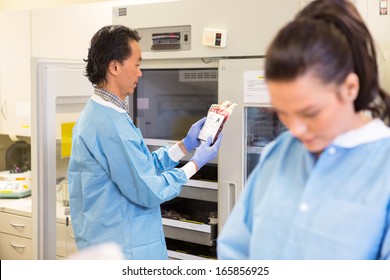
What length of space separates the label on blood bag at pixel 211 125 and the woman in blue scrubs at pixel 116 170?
0.07 metres

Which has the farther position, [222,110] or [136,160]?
[222,110]

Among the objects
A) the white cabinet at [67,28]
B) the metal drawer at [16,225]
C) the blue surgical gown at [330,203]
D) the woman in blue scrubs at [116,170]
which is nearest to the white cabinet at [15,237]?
the metal drawer at [16,225]

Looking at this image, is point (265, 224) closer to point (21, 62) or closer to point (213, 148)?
point (213, 148)

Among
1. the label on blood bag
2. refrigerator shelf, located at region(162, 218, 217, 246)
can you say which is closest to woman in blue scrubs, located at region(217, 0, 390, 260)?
the label on blood bag

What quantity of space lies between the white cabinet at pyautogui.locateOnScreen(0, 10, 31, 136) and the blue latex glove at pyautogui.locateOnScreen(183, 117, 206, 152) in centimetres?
151

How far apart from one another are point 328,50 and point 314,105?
0.10 meters

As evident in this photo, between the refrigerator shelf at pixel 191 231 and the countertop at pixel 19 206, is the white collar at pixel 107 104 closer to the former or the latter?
the refrigerator shelf at pixel 191 231

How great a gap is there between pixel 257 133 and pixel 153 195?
0.51 metres

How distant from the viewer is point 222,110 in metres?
1.89

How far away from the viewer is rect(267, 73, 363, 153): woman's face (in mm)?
840

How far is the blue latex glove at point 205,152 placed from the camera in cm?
194

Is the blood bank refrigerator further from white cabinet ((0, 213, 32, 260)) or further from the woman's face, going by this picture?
white cabinet ((0, 213, 32, 260))

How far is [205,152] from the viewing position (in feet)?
6.40

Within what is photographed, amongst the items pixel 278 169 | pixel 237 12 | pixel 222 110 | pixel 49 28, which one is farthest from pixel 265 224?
pixel 49 28
